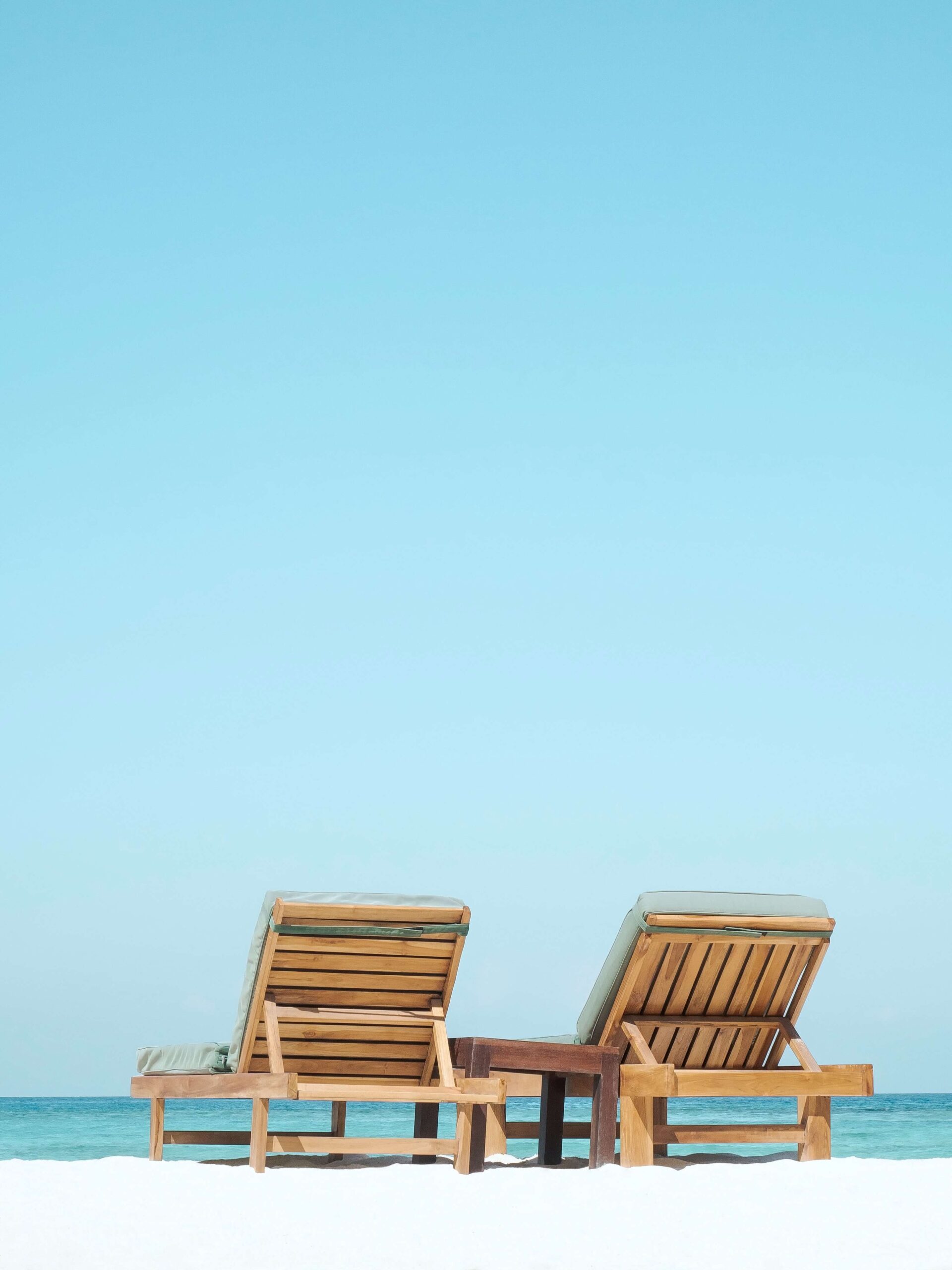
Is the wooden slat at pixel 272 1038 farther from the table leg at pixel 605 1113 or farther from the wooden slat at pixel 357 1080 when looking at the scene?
the table leg at pixel 605 1113

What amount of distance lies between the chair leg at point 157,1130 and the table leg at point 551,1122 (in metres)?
1.68

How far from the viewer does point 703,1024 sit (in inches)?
251

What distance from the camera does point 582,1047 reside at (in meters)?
6.14

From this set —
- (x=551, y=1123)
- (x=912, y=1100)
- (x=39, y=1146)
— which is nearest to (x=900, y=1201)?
(x=551, y=1123)

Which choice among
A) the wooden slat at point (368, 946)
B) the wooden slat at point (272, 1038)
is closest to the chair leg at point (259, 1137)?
the wooden slat at point (272, 1038)

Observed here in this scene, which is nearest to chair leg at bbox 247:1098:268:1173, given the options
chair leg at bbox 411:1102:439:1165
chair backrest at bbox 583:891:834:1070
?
chair leg at bbox 411:1102:439:1165

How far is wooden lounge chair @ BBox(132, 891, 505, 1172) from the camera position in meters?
6.00

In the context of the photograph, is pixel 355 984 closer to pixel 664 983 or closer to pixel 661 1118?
pixel 664 983

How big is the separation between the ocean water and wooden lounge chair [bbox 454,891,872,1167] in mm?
6959

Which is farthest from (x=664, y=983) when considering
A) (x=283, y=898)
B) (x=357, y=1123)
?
(x=357, y=1123)

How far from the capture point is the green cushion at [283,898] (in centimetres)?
607

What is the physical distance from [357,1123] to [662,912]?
25.7 m

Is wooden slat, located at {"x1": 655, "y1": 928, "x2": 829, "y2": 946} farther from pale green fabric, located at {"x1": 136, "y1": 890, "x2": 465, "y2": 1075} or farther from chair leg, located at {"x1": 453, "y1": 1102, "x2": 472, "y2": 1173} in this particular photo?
chair leg, located at {"x1": 453, "y1": 1102, "x2": 472, "y2": 1173}

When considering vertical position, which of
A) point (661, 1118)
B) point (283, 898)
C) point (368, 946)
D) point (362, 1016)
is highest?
point (283, 898)
